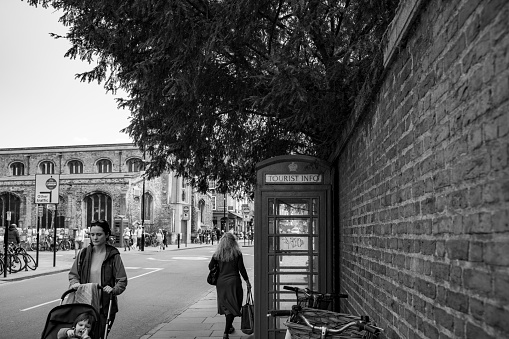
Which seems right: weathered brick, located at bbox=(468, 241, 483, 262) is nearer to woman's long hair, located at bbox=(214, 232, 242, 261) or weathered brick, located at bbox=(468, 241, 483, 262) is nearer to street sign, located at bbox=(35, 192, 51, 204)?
woman's long hair, located at bbox=(214, 232, 242, 261)

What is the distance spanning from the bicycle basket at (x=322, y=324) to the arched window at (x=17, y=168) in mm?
73660

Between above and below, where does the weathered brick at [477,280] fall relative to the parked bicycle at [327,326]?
above

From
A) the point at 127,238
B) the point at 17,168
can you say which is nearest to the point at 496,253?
the point at 127,238

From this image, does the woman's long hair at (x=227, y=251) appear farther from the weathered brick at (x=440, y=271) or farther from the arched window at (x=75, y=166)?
the arched window at (x=75, y=166)

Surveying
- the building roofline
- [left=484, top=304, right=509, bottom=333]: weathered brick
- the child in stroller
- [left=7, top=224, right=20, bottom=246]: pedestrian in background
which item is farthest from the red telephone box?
the building roofline

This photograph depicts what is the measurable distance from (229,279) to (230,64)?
3.33 metres

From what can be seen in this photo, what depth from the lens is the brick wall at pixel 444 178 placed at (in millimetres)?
1898

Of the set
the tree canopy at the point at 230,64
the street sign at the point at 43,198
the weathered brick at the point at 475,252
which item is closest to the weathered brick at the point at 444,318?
the weathered brick at the point at 475,252

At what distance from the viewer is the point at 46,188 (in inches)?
915

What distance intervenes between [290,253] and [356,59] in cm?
266

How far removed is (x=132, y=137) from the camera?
9.92 m

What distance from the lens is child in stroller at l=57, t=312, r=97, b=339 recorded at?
5.18 m

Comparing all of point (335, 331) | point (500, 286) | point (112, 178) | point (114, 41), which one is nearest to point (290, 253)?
point (114, 41)

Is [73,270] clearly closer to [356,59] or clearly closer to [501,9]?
[356,59]
